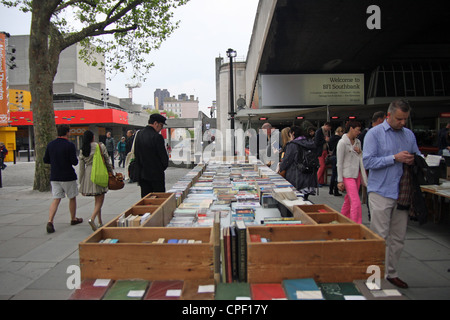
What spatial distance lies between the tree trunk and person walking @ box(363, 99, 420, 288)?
9910 mm

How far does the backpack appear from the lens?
218 inches

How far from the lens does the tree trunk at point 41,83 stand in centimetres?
993

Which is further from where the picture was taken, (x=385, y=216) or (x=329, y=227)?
(x=385, y=216)

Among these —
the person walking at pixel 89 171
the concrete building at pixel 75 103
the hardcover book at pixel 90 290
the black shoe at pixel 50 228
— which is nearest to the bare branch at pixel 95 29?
the person walking at pixel 89 171

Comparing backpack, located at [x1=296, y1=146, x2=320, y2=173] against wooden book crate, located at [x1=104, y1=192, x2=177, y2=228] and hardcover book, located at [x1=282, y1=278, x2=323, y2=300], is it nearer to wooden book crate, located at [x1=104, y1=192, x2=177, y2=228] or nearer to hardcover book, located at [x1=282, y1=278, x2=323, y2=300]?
wooden book crate, located at [x1=104, y1=192, x2=177, y2=228]

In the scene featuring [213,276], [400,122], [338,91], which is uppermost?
[338,91]

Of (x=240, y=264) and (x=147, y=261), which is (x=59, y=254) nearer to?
(x=147, y=261)

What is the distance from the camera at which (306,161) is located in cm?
555

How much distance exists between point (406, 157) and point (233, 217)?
1868mm

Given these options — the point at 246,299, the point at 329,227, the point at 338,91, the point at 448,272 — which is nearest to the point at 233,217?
the point at 329,227

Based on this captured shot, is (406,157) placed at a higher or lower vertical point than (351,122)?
lower

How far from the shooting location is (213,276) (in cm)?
208
